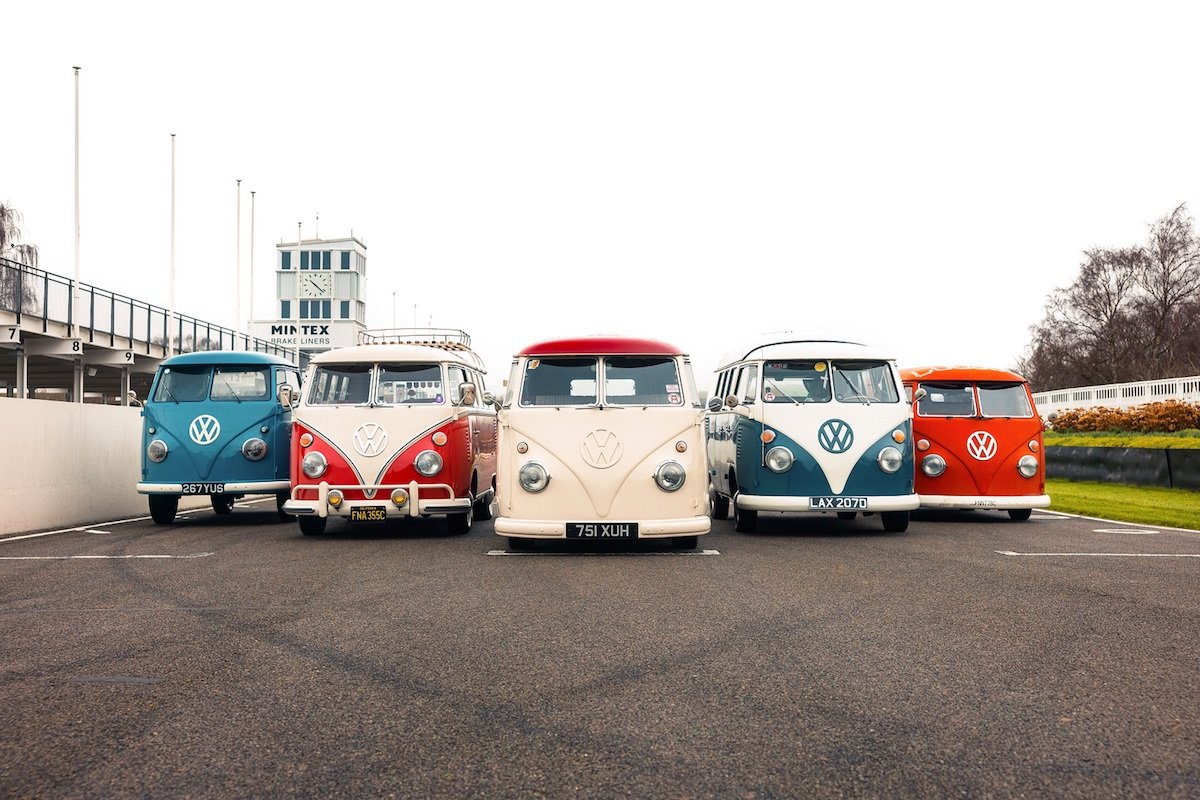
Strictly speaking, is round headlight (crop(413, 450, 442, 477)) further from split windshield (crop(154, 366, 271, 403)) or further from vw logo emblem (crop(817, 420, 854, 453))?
vw logo emblem (crop(817, 420, 854, 453))

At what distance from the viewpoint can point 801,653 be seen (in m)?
6.21

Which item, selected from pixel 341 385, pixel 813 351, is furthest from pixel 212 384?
pixel 813 351

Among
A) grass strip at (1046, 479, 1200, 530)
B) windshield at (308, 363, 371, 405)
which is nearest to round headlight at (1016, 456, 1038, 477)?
grass strip at (1046, 479, 1200, 530)

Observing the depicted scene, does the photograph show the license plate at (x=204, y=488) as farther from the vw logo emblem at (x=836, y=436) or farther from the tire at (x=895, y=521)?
the tire at (x=895, y=521)

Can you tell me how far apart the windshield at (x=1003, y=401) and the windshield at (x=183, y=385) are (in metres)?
11.5

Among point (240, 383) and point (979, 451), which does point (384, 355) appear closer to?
point (240, 383)

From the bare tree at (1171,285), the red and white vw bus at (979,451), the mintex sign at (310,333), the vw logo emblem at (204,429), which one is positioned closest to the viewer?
the red and white vw bus at (979,451)

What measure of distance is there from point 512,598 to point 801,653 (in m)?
2.78

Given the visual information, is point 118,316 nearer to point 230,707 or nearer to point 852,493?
point 852,493

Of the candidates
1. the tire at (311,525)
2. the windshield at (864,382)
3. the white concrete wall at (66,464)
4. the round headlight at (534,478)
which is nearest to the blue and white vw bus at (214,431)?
the white concrete wall at (66,464)

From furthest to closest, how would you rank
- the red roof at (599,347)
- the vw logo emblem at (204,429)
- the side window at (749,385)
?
the vw logo emblem at (204,429), the side window at (749,385), the red roof at (599,347)

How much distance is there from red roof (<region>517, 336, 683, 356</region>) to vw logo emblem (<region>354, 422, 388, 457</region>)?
246 cm

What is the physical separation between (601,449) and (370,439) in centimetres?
355

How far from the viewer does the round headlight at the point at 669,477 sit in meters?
11.1
